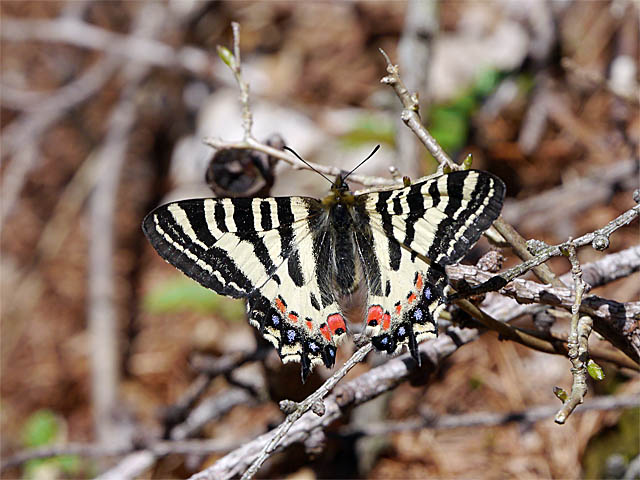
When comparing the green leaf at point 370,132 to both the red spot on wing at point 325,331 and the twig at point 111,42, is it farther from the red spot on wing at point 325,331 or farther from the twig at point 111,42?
the red spot on wing at point 325,331

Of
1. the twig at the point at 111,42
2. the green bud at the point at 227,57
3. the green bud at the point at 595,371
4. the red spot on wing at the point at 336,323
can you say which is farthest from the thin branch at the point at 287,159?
the twig at the point at 111,42

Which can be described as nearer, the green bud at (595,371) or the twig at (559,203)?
the green bud at (595,371)

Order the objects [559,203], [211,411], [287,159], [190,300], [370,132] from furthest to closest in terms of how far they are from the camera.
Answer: [370,132]
[190,300]
[559,203]
[211,411]
[287,159]

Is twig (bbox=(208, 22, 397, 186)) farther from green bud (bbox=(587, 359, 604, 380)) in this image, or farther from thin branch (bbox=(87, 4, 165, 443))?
thin branch (bbox=(87, 4, 165, 443))

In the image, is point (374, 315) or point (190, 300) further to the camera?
point (190, 300)

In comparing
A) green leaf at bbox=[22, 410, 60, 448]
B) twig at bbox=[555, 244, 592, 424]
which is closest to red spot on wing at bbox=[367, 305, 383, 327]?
twig at bbox=[555, 244, 592, 424]

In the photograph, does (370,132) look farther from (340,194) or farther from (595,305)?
(595,305)

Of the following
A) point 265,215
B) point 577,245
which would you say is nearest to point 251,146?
point 265,215
